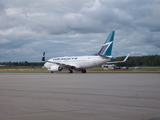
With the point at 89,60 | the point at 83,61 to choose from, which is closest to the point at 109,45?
the point at 89,60

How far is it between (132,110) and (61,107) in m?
2.87

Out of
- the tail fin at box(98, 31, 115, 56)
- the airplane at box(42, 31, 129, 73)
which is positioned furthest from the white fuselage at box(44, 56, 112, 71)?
the tail fin at box(98, 31, 115, 56)

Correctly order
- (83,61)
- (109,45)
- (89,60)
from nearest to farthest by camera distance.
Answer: (109,45), (89,60), (83,61)

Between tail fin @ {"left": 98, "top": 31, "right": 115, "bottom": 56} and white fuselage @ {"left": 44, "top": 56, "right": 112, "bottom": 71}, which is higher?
tail fin @ {"left": 98, "top": 31, "right": 115, "bottom": 56}

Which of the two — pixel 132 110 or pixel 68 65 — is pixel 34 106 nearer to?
pixel 132 110

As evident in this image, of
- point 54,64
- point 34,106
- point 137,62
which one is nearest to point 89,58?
point 54,64

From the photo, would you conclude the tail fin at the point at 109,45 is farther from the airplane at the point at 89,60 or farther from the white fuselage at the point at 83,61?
the white fuselage at the point at 83,61

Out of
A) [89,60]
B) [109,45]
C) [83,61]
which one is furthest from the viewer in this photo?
[83,61]

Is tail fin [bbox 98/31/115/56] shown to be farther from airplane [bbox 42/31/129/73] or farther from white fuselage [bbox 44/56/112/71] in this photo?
white fuselage [bbox 44/56/112/71]

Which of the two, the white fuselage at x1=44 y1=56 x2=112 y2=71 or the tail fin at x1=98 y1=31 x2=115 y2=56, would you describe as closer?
the tail fin at x1=98 y1=31 x2=115 y2=56

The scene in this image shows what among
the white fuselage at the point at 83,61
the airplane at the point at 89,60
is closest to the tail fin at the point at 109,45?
the airplane at the point at 89,60

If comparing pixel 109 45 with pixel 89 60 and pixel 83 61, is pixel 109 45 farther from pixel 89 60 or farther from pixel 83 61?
pixel 83 61

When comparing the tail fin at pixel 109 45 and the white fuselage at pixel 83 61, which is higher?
the tail fin at pixel 109 45

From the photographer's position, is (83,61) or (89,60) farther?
(83,61)
